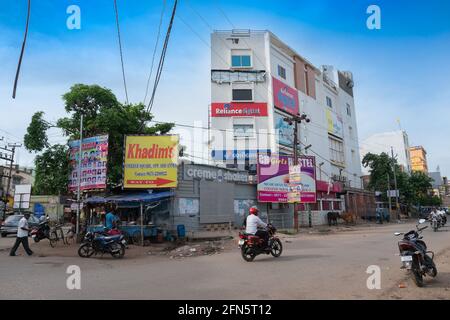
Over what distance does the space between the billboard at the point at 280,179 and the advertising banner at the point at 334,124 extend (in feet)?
53.8

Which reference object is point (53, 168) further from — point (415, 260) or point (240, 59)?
point (240, 59)

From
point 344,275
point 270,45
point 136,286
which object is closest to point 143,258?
point 136,286

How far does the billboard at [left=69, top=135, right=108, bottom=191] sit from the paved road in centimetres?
683

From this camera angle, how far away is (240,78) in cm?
3397

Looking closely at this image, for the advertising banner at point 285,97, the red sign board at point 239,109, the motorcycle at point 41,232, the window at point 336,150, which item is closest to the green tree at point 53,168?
the motorcycle at point 41,232

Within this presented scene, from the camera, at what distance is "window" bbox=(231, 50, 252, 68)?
113ft

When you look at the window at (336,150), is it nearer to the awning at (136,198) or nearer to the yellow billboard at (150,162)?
the yellow billboard at (150,162)

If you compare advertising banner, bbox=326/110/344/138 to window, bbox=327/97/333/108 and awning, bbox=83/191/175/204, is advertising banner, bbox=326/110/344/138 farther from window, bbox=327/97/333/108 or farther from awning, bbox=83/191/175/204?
awning, bbox=83/191/175/204

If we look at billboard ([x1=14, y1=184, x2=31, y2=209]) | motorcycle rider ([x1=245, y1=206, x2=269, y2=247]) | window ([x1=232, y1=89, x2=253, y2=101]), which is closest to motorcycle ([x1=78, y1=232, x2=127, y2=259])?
motorcycle rider ([x1=245, y1=206, x2=269, y2=247])

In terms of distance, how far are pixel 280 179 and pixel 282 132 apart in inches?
313

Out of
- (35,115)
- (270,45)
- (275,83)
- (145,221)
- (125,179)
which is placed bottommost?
(145,221)

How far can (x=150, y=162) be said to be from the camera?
1931cm
